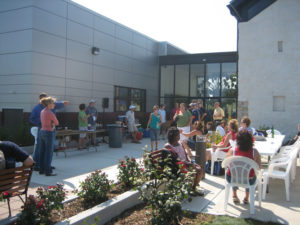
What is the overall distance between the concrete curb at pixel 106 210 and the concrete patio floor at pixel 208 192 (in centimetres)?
83

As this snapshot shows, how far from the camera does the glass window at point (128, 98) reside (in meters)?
16.2

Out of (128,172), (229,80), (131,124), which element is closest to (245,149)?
(128,172)

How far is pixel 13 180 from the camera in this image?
12.7ft

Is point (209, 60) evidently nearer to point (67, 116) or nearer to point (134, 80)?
point (134, 80)

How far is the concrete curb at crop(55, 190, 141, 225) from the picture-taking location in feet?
11.8

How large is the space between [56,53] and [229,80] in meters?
11.5

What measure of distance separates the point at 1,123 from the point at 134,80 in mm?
8588

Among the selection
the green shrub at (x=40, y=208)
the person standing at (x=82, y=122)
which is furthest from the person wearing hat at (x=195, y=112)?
the green shrub at (x=40, y=208)

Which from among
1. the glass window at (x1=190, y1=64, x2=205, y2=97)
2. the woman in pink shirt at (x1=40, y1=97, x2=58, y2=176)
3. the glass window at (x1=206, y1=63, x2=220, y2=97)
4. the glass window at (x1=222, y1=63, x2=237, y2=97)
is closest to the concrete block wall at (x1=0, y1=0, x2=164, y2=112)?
the woman in pink shirt at (x1=40, y1=97, x2=58, y2=176)

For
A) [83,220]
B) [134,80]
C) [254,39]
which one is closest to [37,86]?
[134,80]

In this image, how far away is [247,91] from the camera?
13.7 metres

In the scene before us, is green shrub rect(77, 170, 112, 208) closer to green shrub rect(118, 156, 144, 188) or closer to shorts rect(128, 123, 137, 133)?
green shrub rect(118, 156, 144, 188)

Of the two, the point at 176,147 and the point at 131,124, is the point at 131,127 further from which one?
the point at 176,147

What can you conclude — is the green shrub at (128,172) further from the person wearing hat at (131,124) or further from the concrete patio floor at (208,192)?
the person wearing hat at (131,124)
